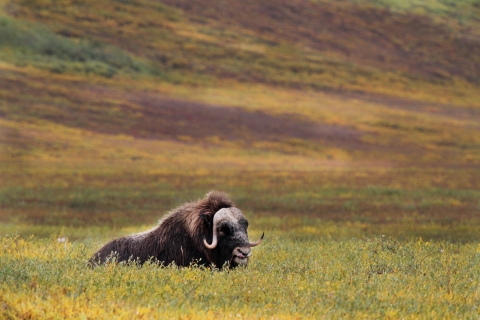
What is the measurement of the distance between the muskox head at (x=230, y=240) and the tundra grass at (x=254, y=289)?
301 mm

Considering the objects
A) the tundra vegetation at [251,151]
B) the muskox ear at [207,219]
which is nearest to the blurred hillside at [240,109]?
the tundra vegetation at [251,151]

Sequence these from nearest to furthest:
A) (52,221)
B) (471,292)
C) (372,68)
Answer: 1. (471,292)
2. (52,221)
3. (372,68)

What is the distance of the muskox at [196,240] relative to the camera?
1123cm

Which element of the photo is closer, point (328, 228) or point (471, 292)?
point (471, 292)

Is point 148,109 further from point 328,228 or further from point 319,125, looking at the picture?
point 328,228

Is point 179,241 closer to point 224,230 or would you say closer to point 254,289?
point 224,230

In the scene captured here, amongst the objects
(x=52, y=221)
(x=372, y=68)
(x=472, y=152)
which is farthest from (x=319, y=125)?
(x=52, y=221)

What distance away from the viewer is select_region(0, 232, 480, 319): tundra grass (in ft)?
27.0

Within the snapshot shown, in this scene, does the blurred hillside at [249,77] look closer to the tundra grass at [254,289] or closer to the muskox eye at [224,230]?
the muskox eye at [224,230]

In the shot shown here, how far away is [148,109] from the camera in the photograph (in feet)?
291

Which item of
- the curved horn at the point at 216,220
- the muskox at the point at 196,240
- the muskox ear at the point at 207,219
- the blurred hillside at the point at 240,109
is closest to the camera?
the curved horn at the point at 216,220

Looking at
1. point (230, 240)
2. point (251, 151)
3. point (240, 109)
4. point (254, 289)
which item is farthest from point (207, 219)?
point (240, 109)

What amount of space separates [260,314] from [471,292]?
2.83 metres

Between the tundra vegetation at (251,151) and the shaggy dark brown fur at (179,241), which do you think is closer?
the tundra vegetation at (251,151)
